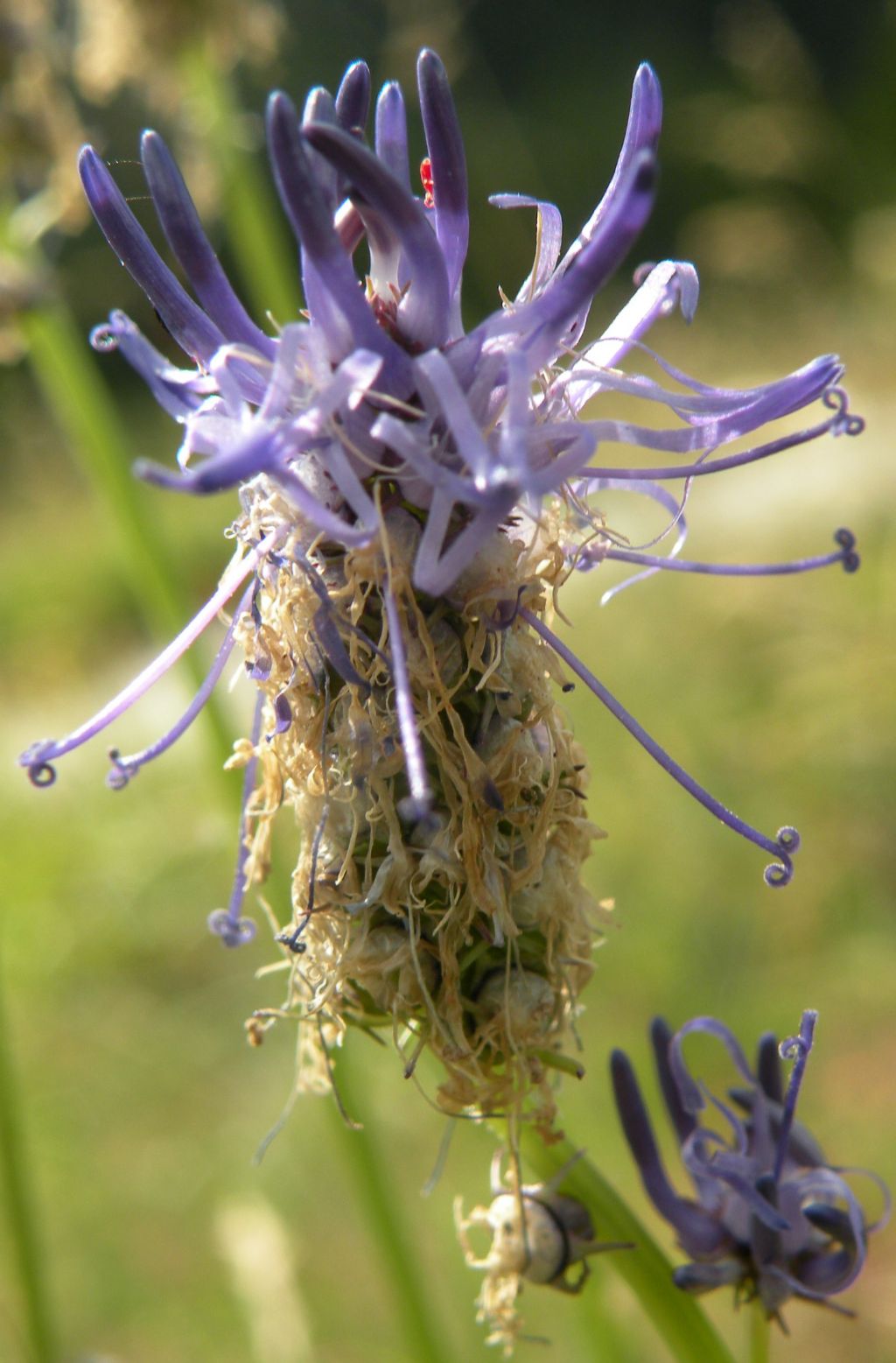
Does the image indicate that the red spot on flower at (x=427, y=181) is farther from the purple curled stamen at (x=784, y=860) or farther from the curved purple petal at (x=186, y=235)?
the purple curled stamen at (x=784, y=860)

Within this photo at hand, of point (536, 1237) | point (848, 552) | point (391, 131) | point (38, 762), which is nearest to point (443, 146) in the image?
point (391, 131)

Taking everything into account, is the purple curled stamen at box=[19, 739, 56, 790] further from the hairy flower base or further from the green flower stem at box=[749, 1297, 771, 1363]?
the green flower stem at box=[749, 1297, 771, 1363]

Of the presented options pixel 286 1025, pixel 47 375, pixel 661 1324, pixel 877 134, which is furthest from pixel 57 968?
pixel 877 134

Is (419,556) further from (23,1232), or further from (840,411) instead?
(23,1232)

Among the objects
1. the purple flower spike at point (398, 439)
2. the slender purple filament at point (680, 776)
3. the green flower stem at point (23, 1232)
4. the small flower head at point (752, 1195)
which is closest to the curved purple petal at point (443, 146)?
the purple flower spike at point (398, 439)

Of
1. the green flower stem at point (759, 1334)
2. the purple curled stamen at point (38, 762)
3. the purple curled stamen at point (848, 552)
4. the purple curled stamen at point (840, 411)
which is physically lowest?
the green flower stem at point (759, 1334)

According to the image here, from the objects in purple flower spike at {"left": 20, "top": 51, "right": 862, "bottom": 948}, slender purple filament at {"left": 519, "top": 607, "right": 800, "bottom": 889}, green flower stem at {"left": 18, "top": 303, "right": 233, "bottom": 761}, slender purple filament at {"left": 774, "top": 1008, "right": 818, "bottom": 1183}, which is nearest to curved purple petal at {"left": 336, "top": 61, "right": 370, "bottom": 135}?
purple flower spike at {"left": 20, "top": 51, "right": 862, "bottom": 948}
